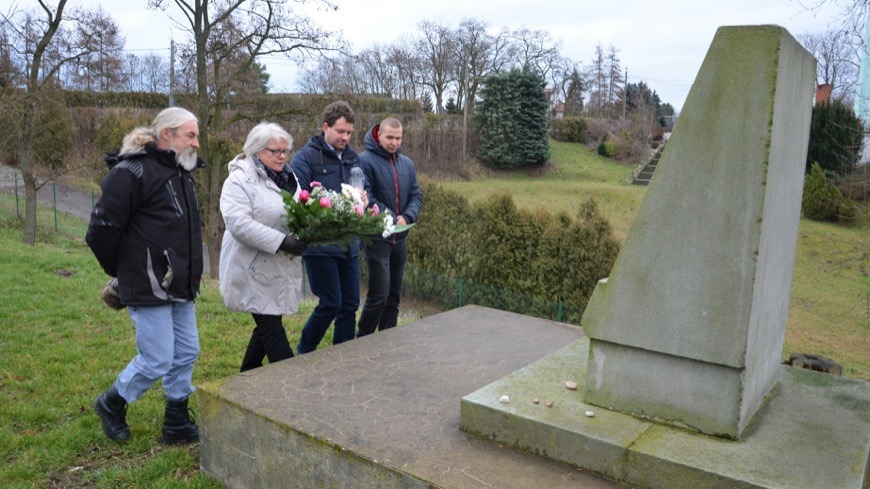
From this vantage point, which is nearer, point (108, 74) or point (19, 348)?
point (19, 348)

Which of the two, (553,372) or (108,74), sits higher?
(108,74)

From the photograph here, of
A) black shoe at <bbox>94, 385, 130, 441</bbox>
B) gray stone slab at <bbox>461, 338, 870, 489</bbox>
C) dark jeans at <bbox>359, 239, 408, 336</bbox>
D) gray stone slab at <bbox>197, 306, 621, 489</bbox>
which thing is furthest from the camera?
dark jeans at <bbox>359, 239, 408, 336</bbox>

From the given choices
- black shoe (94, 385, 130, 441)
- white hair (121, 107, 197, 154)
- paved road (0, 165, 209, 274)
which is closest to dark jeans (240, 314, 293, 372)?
black shoe (94, 385, 130, 441)

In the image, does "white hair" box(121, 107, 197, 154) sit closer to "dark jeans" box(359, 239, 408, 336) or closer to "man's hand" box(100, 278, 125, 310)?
"man's hand" box(100, 278, 125, 310)

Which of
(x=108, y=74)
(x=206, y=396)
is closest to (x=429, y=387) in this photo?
(x=206, y=396)

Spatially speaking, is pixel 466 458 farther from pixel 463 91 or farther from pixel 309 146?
pixel 463 91

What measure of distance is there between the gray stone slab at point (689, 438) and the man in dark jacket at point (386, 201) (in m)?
1.77

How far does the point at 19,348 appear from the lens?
563 centimetres

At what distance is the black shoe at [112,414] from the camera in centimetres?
397

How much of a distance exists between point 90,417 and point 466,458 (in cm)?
259

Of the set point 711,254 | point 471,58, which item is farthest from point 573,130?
point 711,254

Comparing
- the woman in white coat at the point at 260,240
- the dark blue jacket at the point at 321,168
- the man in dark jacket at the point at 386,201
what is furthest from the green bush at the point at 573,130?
the woman in white coat at the point at 260,240

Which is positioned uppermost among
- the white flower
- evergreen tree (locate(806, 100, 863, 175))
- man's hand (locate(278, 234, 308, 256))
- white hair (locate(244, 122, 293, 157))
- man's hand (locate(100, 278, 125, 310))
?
evergreen tree (locate(806, 100, 863, 175))

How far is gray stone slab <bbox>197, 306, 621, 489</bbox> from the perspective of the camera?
9.93 ft
